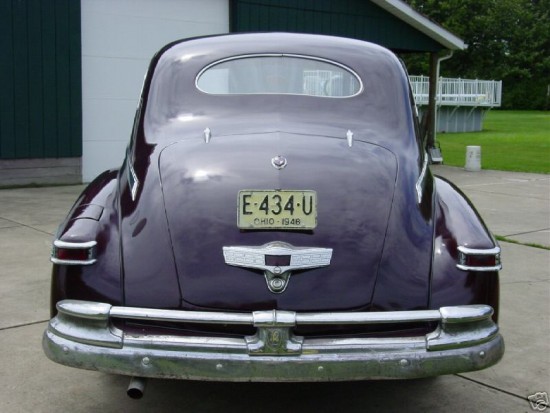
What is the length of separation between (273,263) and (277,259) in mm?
22

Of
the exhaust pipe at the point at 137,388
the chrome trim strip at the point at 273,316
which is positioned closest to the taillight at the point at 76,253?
the chrome trim strip at the point at 273,316

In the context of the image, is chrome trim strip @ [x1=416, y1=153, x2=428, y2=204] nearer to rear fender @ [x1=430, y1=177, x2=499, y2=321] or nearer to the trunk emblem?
rear fender @ [x1=430, y1=177, x2=499, y2=321]

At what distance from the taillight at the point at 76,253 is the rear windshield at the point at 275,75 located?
1.27 m

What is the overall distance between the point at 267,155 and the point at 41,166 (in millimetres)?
8842

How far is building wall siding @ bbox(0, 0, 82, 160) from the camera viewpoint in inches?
426

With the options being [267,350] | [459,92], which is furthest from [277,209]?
[459,92]

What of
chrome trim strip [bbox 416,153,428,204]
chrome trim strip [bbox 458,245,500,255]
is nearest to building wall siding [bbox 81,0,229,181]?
chrome trim strip [bbox 416,153,428,204]

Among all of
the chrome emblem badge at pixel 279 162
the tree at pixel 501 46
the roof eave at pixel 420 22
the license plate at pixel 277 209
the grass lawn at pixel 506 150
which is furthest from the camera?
the tree at pixel 501 46

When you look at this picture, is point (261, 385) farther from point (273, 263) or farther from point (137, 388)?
point (273, 263)

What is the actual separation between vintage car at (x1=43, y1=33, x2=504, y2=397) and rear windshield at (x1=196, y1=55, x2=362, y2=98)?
35 centimetres

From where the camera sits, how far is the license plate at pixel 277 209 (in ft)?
9.94

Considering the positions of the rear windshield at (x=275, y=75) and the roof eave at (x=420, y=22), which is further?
the roof eave at (x=420, y=22)

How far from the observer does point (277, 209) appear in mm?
3051

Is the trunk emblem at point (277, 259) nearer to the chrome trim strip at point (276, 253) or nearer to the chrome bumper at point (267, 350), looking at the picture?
the chrome trim strip at point (276, 253)
